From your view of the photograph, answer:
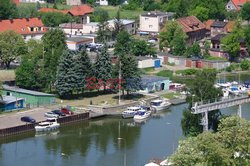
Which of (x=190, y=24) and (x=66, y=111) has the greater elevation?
(x=190, y=24)

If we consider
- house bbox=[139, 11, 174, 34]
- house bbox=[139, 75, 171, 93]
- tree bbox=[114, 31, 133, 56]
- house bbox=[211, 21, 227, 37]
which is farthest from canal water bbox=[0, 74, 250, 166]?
house bbox=[139, 11, 174, 34]

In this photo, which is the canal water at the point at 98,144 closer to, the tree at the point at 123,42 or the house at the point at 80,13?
the tree at the point at 123,42

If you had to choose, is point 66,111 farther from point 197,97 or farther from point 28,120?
point 197,97

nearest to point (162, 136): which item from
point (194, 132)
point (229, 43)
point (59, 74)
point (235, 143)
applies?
point (194, 132)

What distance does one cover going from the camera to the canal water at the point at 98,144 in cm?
1730

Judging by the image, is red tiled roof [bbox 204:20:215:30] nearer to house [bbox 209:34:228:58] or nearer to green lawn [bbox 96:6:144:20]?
house [bbox 209:34:228:58]

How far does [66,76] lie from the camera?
73.5 ft

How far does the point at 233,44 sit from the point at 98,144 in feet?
44.1

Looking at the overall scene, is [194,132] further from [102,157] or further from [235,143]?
[235,143]

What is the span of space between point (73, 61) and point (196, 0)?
675 inches

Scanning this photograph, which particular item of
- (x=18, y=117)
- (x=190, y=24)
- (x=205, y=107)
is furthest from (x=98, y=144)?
(x=190, y=24)

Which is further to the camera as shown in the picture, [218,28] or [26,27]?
[218,28]

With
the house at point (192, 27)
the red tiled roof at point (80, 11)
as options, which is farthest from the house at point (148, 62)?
the red tiled roof at point (80, 11)

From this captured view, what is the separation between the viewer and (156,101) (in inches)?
891
